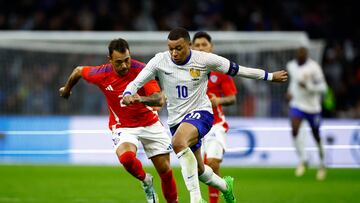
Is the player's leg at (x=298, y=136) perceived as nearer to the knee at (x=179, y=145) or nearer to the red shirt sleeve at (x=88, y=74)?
the red shirt sleeve at (x=88, y=74)

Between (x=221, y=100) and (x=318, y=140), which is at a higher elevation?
(x=221, y=100)

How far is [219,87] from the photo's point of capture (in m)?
11.8

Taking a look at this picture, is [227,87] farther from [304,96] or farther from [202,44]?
[304,96]

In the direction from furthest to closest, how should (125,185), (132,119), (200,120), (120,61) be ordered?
(125,185) → (132,119) → (120,61) → (200,120)

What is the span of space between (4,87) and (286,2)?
30.4 feet

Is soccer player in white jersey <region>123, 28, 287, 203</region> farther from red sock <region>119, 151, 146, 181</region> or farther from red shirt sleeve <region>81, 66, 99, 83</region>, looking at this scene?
red shirt sleeve <region>81, 66, 99, 83</region>

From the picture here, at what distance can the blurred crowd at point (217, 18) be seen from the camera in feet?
80.4

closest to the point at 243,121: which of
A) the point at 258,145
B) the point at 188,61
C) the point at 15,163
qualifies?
the point at 258,145

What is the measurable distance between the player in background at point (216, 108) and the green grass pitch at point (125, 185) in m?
1.20

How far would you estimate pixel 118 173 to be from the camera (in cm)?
1825

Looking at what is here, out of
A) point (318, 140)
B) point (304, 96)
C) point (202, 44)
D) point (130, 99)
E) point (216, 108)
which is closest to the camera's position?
point (130, 99)

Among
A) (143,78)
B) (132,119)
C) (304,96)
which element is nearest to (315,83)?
(304,96)

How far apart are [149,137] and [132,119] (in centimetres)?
30

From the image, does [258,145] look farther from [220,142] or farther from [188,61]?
[188,61]
